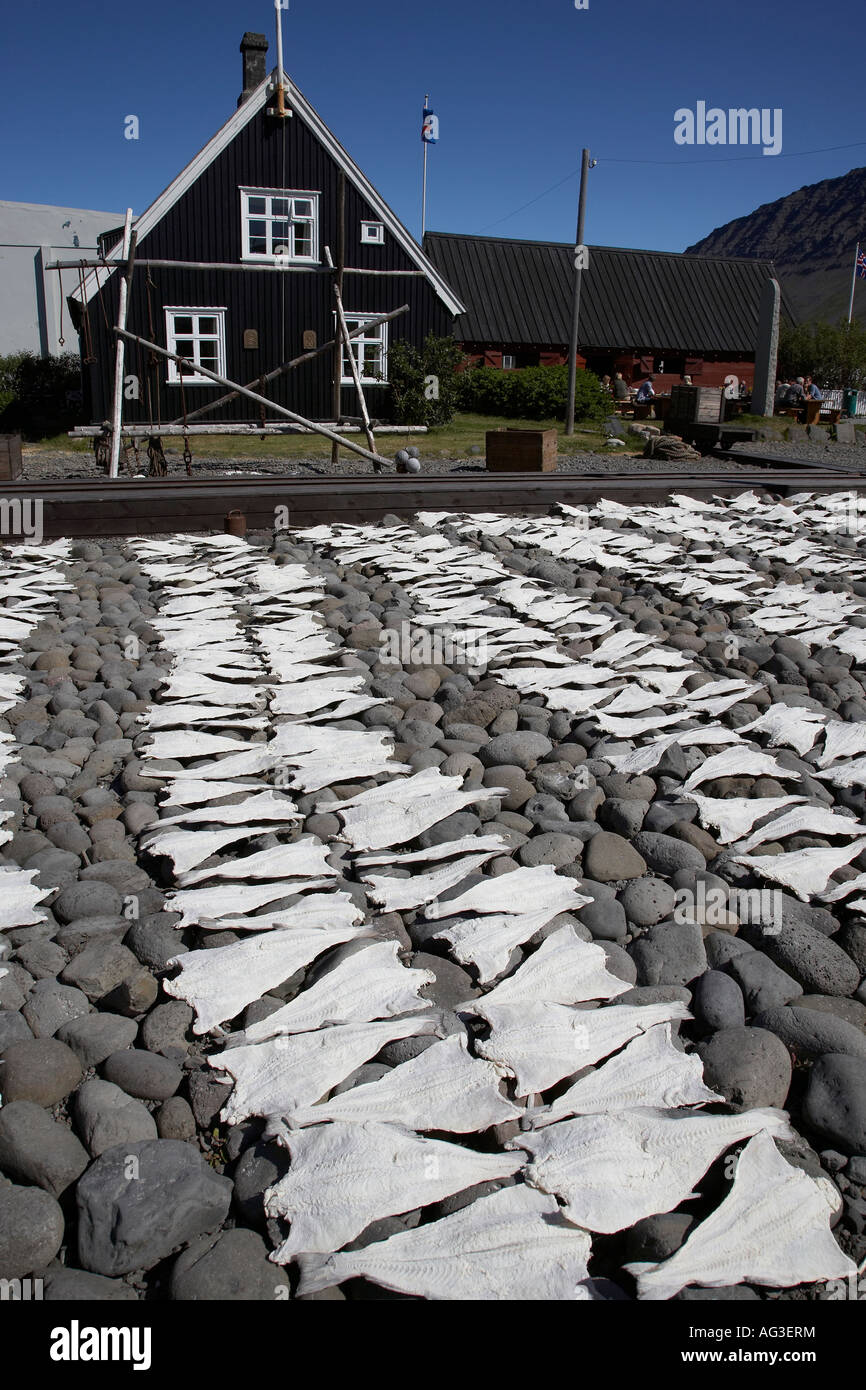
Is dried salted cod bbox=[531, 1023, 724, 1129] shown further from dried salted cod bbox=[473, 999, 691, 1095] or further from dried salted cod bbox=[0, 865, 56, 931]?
dried salted cod bbox=[0, 865, 56, 931]

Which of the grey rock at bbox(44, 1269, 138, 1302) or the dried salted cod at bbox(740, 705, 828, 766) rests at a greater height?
the dried salted cod at bbox(740, 705, 828, 766)

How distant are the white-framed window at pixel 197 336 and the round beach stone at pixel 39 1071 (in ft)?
62.2

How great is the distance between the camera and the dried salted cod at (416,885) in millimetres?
2627

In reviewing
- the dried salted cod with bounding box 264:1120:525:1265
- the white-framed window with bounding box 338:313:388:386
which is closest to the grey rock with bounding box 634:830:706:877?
the dried salted cod with bounding box 264:1120:525:1265

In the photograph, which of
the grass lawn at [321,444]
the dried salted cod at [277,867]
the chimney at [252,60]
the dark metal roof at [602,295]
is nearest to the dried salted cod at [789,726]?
the dried salted cod at [277,867]

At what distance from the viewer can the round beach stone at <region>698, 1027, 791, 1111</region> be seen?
1.99m

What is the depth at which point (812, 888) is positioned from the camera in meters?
2.70

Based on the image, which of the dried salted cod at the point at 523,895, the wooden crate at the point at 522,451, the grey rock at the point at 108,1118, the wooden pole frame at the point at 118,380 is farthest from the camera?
the wooden crate at the point at 522,451

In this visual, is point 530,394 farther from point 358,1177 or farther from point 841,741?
point 358,1177

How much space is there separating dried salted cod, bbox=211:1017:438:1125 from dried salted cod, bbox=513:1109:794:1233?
38cm

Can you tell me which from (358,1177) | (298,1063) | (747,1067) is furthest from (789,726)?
(358,1177)

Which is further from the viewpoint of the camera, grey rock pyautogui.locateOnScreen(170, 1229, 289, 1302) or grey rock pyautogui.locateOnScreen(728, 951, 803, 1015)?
grey rock pyautogui.locateOnScreen(728, 951, 803, 1015)

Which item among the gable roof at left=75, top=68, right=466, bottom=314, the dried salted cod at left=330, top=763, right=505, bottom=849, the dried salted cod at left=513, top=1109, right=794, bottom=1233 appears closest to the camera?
the dried salted cod at left=513, top=1109, right=794, bottom=1233

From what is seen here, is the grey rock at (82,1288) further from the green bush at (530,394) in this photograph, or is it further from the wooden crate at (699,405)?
the green bush at (530,394)
